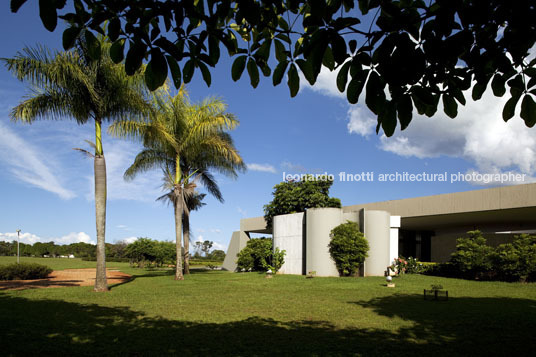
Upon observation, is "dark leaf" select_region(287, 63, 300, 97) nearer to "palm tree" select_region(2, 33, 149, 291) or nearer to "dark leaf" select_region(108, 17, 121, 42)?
"dark leaf" select_region(108, 17, 121, 42)

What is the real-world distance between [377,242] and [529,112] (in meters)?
18.4

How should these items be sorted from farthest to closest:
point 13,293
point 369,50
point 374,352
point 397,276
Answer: point 397,276 → point 13,293 → point 374,352 → point 369,50

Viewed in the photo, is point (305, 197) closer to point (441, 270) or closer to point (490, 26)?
point (441, 270)

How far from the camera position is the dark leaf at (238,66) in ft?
9.38

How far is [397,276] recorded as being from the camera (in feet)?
63.6

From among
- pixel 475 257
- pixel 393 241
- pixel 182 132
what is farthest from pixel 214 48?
pixel 393 241

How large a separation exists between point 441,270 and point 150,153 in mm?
17913

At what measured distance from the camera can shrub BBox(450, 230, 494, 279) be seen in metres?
17.9

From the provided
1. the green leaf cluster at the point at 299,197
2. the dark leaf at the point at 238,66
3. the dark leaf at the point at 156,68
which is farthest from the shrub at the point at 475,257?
the dark leaf at the point at 156,68

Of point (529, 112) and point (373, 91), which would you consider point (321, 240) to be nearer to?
point (529, 112)

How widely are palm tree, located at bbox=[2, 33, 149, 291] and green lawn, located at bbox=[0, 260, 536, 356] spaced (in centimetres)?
350

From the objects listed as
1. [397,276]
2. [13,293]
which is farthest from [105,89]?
[397,276]

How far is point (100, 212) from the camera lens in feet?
44.2

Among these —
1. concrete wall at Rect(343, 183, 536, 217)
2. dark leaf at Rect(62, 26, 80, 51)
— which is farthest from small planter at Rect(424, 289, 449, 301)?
concrete wall at Rect(343, 183, 536, 217)
